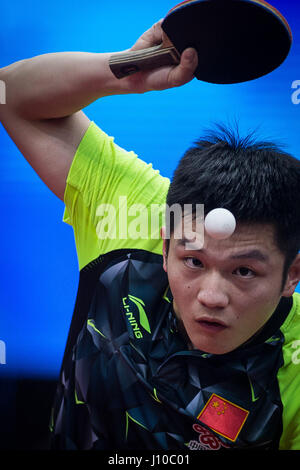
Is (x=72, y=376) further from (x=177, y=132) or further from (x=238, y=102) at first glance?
(x=238, y=102)

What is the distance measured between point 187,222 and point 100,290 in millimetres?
355

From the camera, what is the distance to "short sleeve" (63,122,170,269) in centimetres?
139

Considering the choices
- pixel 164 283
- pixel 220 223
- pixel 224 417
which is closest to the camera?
pixel 220 223

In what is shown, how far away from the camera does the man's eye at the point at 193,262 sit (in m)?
1.21

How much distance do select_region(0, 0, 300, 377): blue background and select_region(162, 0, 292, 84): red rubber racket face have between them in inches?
4.5

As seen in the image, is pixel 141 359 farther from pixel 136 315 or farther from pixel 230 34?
pixel 230 34

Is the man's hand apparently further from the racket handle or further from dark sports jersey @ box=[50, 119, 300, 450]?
dark sports jersey @ box=[50, 119, 300, 450]

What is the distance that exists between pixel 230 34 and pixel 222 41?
0.9 inches

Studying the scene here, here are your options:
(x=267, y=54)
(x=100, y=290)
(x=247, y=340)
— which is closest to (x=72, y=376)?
(x=100, y=290)

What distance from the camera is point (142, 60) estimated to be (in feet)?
4.06

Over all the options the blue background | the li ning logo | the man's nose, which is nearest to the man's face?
the man's nose

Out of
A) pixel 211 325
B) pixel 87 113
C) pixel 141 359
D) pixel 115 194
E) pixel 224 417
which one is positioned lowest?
pixel 224 417

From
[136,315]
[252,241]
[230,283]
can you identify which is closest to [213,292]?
[230,283]
